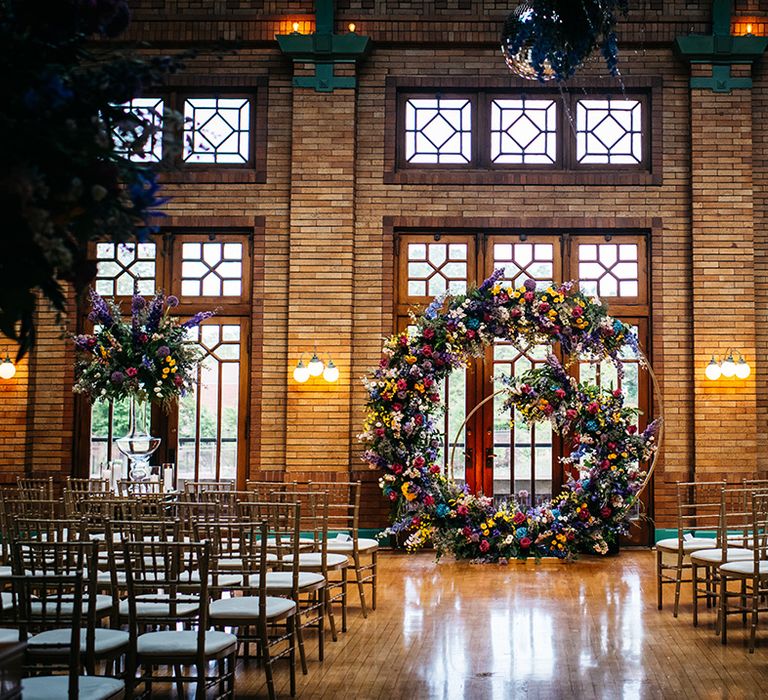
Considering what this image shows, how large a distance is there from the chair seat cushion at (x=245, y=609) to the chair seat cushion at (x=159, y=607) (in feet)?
0.36

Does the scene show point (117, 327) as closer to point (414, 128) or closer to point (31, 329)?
point (414, 128)

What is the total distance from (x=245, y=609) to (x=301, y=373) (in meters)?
6.15

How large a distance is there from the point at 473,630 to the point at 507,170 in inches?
245

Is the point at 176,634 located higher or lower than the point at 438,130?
lower

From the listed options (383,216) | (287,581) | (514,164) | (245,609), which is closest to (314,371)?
(383,216)

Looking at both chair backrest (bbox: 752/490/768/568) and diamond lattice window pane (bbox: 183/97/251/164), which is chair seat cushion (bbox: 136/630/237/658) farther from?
diamond lattice window pane (bbox: 183/97/251/164)

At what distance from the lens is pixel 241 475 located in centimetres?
1180

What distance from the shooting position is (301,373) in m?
11.4

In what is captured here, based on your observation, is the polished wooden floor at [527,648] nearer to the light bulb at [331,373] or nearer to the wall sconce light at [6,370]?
the light bulb at [331,373]

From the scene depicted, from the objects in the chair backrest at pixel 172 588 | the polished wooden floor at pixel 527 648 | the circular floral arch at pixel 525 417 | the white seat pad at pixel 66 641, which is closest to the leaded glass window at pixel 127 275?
the circular floral arch at pixel 525 417

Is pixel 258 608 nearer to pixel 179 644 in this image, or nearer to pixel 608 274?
pixel 179 644

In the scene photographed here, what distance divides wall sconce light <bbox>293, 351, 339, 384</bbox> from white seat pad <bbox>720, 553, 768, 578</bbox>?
17.9ft

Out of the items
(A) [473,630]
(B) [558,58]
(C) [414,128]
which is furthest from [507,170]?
(B) [558,58]

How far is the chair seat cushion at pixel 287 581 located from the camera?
239 inches
